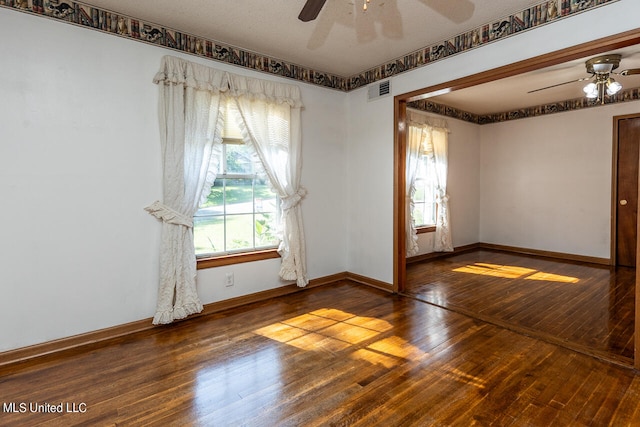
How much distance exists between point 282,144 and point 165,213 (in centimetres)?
152

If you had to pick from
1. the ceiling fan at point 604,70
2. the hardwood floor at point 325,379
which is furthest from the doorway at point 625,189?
the hardwood floor at point 325,379

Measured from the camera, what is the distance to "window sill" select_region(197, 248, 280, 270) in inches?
135

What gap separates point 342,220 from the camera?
4.70 meters

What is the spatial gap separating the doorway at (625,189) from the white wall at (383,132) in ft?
12.5

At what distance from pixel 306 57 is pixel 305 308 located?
283 centimetres

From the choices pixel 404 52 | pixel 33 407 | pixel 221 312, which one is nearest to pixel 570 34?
pixel 404 52

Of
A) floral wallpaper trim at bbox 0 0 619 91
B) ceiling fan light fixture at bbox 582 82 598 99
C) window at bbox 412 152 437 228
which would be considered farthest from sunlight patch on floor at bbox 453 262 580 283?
floral wallpaper trim at bbox 0 0 619 91

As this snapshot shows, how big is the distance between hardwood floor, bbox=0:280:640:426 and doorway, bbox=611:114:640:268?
12.9ft

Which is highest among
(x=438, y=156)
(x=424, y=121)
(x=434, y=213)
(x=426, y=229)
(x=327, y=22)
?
(x=327, y=22)

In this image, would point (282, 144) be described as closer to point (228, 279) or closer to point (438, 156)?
point (228, 279)

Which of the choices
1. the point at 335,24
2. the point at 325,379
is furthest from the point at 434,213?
the point at 325,379

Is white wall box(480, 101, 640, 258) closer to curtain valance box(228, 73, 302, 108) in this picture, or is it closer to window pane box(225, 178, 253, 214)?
curtain valance box(228, 73, 302, 108)

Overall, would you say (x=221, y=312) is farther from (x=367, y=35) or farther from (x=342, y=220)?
(x=367, y=35)

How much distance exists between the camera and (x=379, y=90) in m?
4.18
